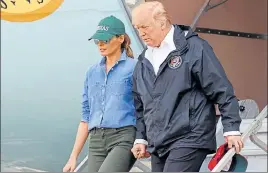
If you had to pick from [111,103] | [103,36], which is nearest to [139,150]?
[111,103]

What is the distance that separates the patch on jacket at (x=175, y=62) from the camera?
2219mm

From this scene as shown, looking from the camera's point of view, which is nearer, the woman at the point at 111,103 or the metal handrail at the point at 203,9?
the woman at the point at 111,103

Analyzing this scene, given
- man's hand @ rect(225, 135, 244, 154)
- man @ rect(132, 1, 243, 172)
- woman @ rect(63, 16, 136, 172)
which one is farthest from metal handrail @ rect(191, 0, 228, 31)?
man's hand @ rect(225, 135, 244, 154)

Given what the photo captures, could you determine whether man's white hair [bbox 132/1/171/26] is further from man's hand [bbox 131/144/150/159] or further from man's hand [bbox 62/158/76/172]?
man's hand [bbox 62/158/76/172]

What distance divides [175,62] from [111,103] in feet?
1.15

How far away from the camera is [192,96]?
2209 mm

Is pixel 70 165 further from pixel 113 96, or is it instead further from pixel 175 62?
pixel 175 62

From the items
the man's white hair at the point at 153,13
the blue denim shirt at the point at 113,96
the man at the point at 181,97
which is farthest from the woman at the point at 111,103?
the man's white hair at the point at 153,13

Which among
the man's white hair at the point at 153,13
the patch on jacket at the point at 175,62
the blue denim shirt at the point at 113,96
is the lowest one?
the blue denim shirt at the point at 113,96

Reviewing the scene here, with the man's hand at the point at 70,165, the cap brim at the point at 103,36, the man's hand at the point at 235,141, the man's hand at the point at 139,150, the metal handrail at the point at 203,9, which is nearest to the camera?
the man's hand at the point at 235,141

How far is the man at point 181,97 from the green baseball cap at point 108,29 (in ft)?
0.77

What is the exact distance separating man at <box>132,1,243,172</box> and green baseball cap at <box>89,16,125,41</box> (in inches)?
9.3

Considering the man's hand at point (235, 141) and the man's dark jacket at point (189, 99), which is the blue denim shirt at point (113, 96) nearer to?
the man's dark jacket at point (189, 99)

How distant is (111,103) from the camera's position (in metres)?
2.43
